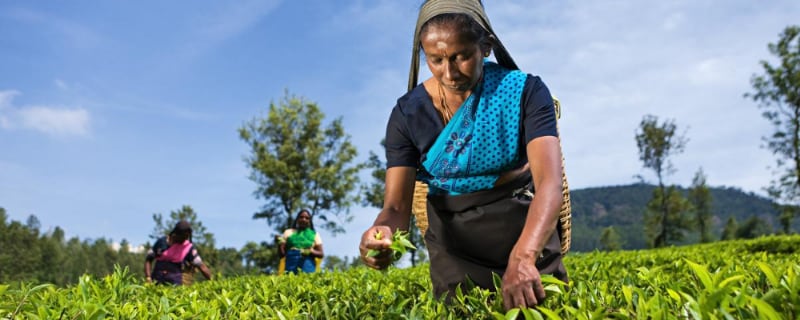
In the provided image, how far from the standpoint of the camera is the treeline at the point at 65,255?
34938 mm

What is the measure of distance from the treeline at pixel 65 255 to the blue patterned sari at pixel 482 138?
32.1 meters

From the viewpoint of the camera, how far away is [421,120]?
299cm

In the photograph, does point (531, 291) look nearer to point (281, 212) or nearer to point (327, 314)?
point (327, 314)

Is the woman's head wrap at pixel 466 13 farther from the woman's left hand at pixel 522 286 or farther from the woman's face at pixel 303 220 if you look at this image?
the woman's face at pixel 303 220

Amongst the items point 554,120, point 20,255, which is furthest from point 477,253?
point 20,255

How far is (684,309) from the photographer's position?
6.48 ft

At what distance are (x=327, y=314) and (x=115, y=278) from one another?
1.93 meters

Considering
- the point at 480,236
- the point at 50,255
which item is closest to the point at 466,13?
the point at 480,236

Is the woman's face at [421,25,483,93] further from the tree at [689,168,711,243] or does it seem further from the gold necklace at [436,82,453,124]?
the tree at [689,168,711,243]

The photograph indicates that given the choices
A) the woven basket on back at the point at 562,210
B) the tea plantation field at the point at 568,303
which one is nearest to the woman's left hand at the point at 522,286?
the tea plantation field at the point at 568,303

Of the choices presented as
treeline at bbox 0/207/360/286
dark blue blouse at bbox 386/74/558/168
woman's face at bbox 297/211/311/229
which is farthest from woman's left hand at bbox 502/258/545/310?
treeline at bbox 0/207/360/286

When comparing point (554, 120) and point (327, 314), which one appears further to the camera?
point (327, 314)

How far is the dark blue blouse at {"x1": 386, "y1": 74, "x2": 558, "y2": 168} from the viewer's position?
2732 mm

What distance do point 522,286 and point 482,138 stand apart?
0.82 m
